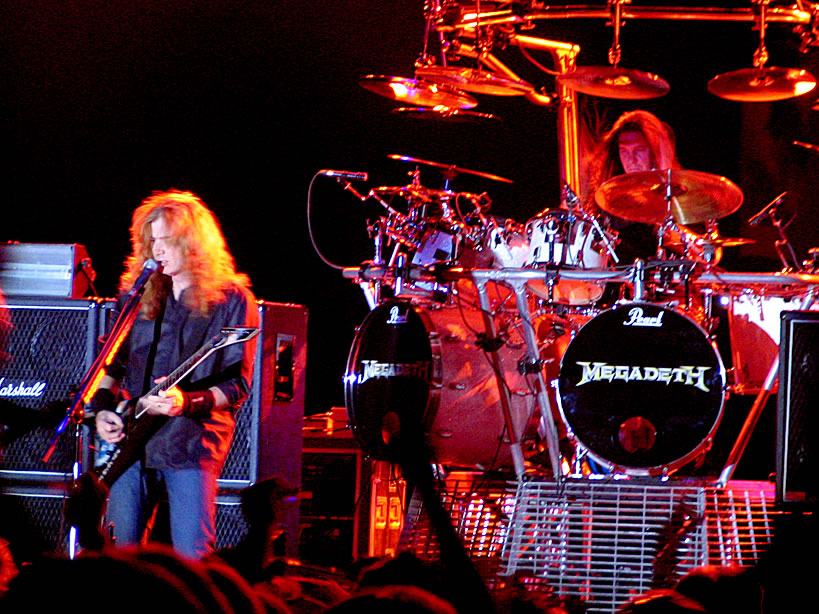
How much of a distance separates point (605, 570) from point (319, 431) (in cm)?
321

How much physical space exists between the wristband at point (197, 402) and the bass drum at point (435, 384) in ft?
4.02

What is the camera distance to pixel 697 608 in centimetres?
159

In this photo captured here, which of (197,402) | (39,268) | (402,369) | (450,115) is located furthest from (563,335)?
(39,268)

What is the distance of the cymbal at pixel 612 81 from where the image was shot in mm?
6297

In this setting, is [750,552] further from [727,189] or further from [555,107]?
[555,107]

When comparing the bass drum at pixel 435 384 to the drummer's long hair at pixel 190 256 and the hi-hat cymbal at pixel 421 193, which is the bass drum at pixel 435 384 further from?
the hi-hat cymbal at pixel 421 193

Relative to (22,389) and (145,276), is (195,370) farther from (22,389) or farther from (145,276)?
(22,389)

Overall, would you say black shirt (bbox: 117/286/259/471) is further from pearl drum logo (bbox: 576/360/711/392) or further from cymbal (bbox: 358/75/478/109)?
cymbal (bbox: 358/75/478/109)

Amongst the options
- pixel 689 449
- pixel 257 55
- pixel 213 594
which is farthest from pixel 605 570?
pixel 257 55

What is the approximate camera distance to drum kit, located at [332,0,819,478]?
485cm

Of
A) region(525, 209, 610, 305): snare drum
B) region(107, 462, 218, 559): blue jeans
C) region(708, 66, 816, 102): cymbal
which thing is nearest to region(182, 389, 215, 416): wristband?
region(107, 462, 218, 559): blue jeans

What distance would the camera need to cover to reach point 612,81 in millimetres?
6320

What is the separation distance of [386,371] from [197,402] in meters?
1.45

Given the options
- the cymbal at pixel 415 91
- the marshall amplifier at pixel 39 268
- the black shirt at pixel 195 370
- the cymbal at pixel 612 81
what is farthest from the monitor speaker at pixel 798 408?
the marshall amplifier at pixel 39 268
